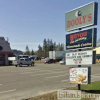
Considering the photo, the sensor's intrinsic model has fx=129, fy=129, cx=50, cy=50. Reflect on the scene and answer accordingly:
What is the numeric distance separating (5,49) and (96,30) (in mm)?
32674

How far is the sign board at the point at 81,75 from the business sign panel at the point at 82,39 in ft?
4.56

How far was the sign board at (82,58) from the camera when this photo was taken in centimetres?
728

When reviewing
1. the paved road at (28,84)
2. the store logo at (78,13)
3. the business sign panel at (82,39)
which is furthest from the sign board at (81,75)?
the store logo at (78,13)

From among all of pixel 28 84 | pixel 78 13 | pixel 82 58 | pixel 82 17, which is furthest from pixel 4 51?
pixel 82 58

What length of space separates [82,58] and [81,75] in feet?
3.26

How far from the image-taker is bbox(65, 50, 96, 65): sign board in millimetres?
7281

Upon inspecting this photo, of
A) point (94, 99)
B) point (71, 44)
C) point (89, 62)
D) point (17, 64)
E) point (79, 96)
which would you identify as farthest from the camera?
point (17, 64)

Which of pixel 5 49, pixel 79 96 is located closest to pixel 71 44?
pixel 79 96

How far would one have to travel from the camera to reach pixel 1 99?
6.42m

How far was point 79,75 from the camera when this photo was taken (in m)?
7.52

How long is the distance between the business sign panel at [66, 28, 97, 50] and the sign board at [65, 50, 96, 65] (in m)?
0.41

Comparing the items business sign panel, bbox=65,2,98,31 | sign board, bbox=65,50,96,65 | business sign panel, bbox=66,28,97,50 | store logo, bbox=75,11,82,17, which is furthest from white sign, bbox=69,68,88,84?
store logo, bbox=75,11,82,17

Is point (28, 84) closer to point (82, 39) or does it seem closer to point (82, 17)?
point (82, 39)

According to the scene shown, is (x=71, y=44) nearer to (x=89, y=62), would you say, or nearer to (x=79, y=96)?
(x=89, y=62)
